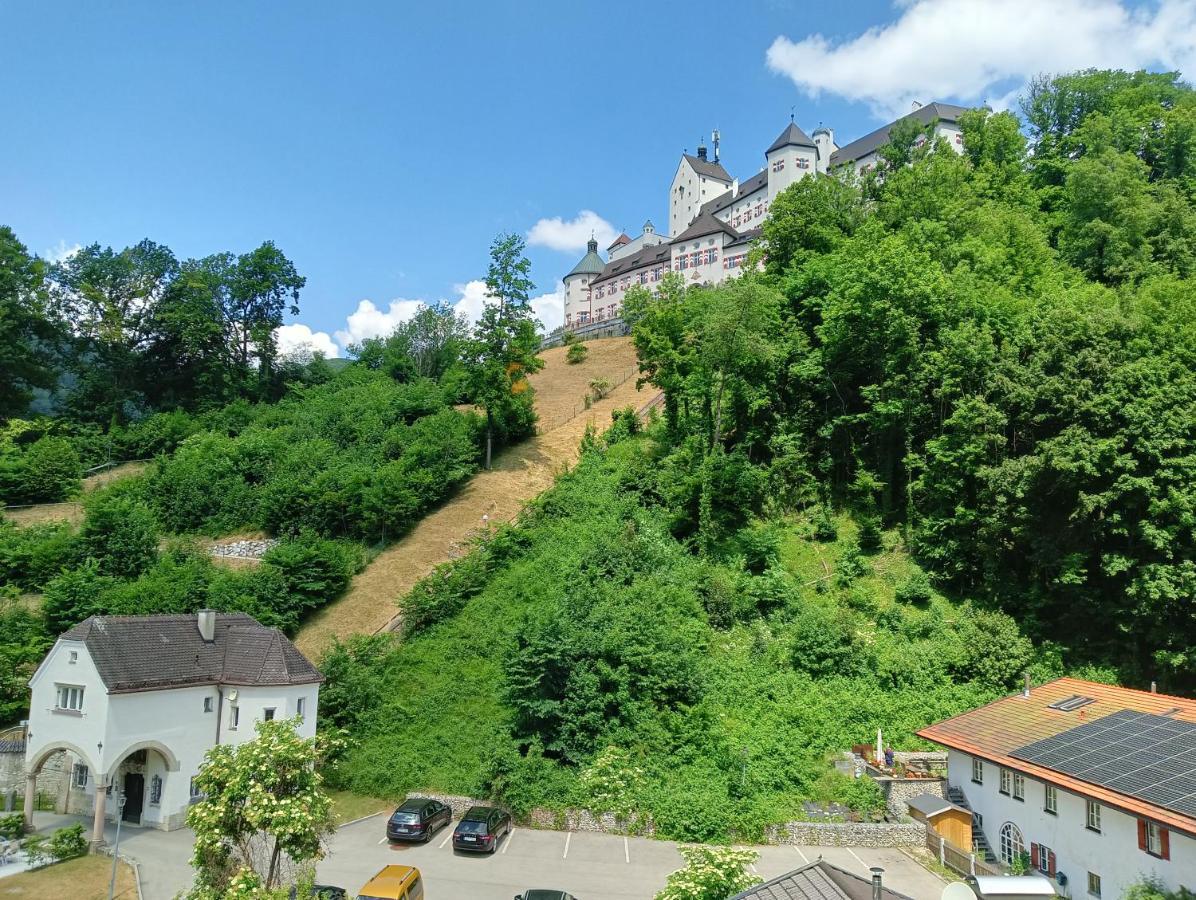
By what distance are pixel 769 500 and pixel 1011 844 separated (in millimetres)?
19661

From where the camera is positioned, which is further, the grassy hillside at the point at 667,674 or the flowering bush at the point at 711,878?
the grassy hillside at the point at 667,674

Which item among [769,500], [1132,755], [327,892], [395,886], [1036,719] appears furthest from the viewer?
[769,500]

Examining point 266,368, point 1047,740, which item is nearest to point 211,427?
point 266,368

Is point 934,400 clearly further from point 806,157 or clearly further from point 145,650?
point 806,157

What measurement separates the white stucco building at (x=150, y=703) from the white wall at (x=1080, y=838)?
2014cm

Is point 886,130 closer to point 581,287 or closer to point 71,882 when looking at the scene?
point 581,287

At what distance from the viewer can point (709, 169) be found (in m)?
110

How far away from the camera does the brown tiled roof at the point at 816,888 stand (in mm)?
9961

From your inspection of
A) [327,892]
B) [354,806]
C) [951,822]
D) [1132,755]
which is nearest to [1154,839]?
[1132,755]

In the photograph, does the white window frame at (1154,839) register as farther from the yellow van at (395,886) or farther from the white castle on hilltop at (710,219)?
the white castle on hilltop at (710,219)

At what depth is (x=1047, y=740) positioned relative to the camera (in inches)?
776

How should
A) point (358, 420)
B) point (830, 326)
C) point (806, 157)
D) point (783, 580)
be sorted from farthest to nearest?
point (806, 157), point (358, 420), point (830, 326), point (783, 580)

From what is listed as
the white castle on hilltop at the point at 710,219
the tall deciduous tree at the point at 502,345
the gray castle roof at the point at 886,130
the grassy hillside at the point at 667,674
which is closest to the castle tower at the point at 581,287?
the white castle on hilltop at the point at 710,219

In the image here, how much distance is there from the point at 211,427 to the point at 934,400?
47.4 meters
